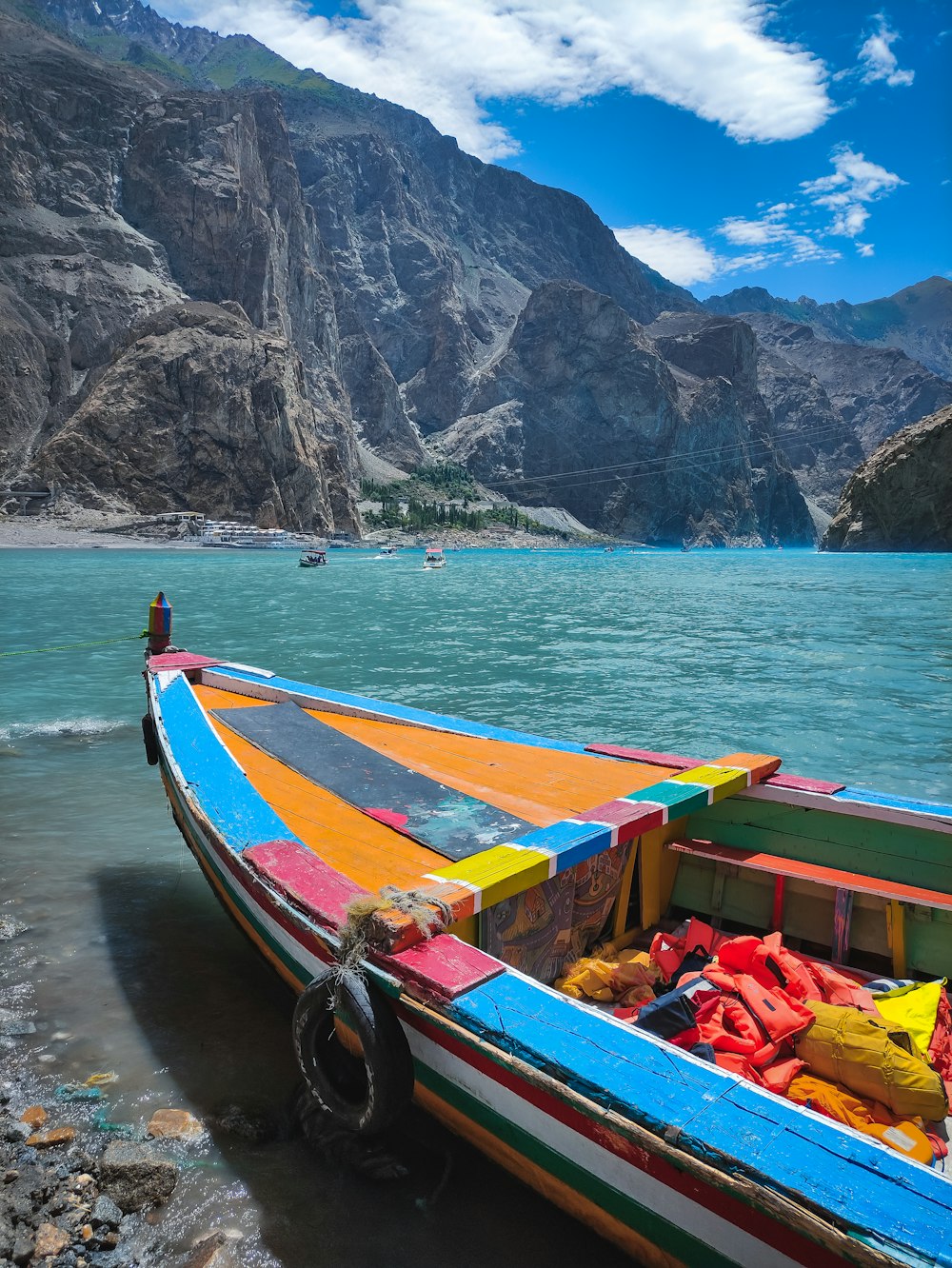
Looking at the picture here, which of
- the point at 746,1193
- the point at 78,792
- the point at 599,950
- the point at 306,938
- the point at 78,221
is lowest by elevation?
the point at 78,792

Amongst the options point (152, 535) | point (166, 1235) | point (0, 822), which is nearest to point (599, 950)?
point (166, 1235)

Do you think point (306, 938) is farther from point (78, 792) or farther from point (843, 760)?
point (843, 760)

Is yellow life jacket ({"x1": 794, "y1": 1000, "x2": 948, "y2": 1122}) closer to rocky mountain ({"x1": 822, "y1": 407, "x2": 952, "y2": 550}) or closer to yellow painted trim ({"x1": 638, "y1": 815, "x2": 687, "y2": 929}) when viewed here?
yellow painted trim ({"x1": 638, "y1": 815, "x2": 687, "y2": 929})

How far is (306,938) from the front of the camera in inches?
147

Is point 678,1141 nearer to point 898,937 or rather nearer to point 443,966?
point 443,966

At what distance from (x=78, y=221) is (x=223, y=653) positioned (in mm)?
142040

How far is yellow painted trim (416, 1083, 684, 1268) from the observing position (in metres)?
2.54

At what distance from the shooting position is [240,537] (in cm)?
10438

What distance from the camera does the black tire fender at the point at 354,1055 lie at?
3.13 m

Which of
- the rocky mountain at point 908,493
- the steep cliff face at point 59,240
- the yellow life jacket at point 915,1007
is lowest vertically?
the yellow life jacket at point 915,1007

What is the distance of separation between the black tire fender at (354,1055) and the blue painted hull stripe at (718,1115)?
1.58 feet

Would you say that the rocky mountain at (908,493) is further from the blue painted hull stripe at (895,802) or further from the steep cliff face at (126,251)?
the blue painted hull stripe at (895,802)

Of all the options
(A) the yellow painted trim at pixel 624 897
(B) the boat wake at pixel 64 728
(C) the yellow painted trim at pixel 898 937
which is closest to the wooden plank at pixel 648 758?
(A) the yellow painted trim at pixel 624 897

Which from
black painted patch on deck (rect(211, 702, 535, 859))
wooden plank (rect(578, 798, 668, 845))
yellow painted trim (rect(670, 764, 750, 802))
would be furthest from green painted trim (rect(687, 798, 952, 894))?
black painted patch on deck (rect(211, 702, 535, 859))
